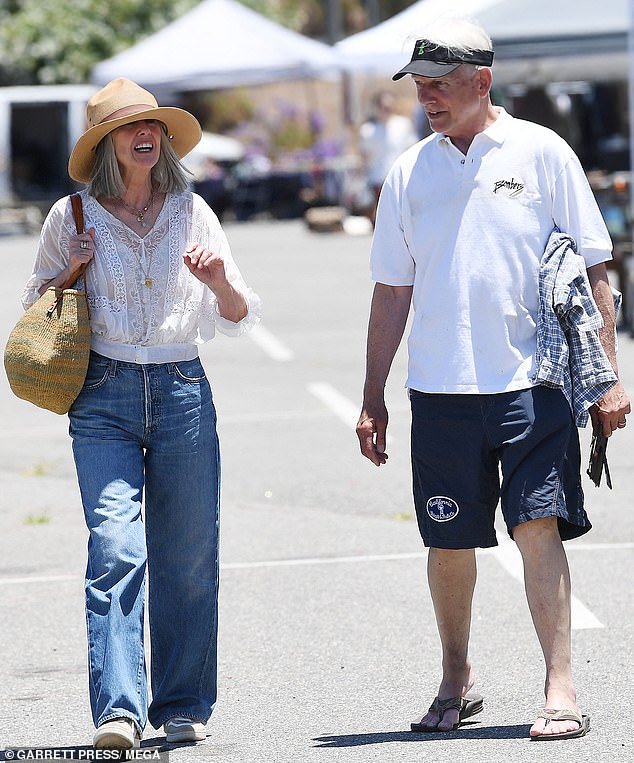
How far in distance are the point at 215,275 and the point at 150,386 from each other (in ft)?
1.24

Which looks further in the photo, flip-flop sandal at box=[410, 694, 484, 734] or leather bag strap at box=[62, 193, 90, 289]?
flip-flop sandal at box=[410, 694, 484, 734]

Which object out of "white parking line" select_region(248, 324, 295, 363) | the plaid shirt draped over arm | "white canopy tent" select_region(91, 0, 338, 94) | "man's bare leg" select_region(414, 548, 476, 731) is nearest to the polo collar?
the plaid shirt draped over arm

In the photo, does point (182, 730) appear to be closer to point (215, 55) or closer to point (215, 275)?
point (215, 275)

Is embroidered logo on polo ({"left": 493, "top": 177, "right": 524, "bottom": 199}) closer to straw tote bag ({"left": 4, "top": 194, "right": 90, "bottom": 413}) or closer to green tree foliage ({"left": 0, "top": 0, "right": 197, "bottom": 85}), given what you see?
straw tote bag ({"left": 4, "top": 194, "right": 90, "bottom": 413})

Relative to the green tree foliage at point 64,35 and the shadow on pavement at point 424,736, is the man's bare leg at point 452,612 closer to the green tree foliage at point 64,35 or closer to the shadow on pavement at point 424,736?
the shadow on pavement at point 424,736

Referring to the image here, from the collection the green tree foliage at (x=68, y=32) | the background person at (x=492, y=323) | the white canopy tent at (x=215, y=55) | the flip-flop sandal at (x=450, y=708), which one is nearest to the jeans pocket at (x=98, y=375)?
the background person at (x=492, y=323)

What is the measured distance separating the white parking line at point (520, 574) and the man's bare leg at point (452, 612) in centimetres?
68

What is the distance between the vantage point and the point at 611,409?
4562 mm

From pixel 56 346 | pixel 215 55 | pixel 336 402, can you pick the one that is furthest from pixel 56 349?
pixel 215 55

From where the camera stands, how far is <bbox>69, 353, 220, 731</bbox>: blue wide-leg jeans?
439 centimetres

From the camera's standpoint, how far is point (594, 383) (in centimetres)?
452

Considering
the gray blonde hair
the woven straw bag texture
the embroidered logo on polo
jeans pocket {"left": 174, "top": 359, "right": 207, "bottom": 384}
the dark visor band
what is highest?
the dark visor band

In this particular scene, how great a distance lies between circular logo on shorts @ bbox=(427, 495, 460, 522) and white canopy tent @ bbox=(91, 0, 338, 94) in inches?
887

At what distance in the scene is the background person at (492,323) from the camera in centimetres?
450
